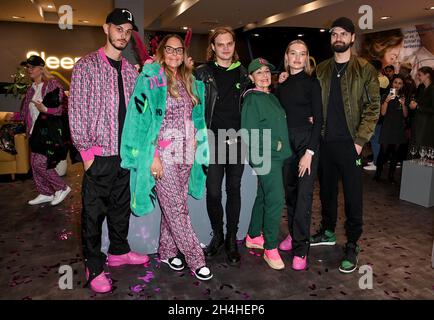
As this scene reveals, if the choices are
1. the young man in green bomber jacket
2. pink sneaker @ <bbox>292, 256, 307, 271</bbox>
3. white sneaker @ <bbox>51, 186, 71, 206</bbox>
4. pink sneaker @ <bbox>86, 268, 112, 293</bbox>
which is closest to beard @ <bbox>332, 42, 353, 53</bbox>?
the young man in green bomber jacket

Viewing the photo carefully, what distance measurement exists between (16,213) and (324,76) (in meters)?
3.26

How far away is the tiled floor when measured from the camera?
7.88 feet

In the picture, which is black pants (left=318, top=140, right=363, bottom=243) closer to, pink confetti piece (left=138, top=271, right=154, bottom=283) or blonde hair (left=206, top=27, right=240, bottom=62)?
blonde hair (left=206, top=27, right=240, bottom=62)

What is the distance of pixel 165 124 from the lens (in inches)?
93.9

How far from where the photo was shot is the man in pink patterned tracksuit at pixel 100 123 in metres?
2.18

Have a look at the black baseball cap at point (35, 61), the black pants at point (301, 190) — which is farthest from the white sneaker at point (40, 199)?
the black pants at point (301, 190)

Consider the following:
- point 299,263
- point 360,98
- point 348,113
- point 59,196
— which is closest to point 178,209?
point 299,263

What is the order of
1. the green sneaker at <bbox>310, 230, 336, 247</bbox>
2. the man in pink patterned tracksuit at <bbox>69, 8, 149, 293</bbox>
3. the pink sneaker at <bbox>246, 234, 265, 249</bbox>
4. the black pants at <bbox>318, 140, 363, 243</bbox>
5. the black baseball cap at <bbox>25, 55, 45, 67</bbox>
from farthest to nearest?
the black baseball cap at <bbox>25, 55, 45, 67</bbox> < the green sneaker at <bbox>310, 230, 336, 247</bbox> < the pink sneaker at <bbox>246, 234, 265, 249</bbox> < the black pants at <bbox>318, 140, 363, 243</bbox> < the man in pink patterned tracksuit at <bbox>69, 8, 149, 293</bbox>

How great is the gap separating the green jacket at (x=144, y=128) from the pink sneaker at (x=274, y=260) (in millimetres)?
933

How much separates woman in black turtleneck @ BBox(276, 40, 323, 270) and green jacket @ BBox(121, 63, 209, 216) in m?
0.63

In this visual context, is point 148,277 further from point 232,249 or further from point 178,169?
point 178,169

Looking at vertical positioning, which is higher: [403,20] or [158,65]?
[403,20]

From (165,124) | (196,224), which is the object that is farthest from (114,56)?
(196,224)
